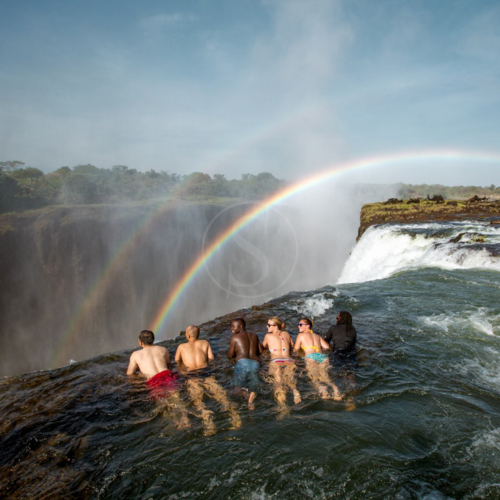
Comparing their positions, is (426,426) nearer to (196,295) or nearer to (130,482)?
(130,482)

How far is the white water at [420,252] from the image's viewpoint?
42.1 feet

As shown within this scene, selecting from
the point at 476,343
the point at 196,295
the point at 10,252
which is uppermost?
the point at 10,252

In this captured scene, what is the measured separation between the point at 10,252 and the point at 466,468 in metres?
28.8

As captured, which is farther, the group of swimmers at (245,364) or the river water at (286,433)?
the group of swimmers at (245,364)

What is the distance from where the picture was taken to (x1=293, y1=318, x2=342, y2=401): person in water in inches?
197

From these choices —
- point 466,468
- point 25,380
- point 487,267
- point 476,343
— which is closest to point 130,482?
point 466,468

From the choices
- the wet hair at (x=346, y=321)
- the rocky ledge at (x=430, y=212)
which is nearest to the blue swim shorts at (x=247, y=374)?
the wet hair at (x=346, y=321)

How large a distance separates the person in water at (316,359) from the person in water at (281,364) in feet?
0.86

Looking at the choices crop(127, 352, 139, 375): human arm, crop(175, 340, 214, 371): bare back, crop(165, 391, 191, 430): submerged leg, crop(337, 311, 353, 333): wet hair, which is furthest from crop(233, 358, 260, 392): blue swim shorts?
crop(337, 311, 353, 333): wet hair

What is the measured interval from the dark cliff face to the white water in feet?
60.0

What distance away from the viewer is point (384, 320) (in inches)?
321

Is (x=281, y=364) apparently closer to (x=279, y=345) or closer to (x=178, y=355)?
(x=279, y=345)

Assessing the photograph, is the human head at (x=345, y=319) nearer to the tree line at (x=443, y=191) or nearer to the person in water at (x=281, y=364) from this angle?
the person in water at (x=281, y=364)

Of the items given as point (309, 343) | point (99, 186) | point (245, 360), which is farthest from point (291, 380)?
point (99, 186)
